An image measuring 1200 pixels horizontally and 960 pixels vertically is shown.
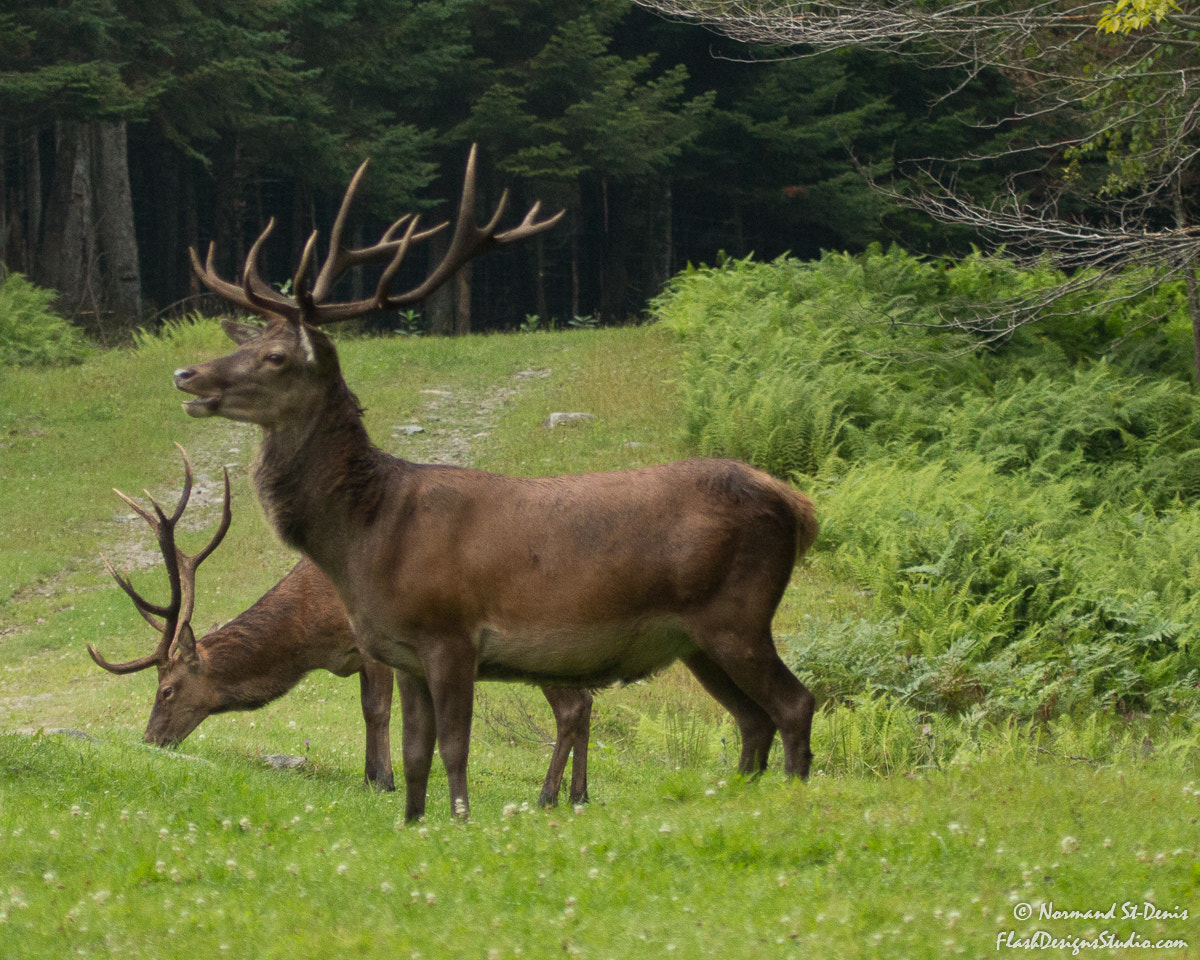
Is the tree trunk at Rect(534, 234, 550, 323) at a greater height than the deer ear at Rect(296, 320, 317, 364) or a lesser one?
lesser

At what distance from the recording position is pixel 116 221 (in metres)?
29.1

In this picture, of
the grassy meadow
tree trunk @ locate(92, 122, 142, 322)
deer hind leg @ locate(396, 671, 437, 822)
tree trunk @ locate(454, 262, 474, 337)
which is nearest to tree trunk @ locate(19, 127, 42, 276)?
tree trunk @ locate(92, 122, 142, 322)

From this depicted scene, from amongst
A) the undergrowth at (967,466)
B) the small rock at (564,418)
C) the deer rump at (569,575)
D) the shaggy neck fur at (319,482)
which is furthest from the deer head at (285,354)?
the small rock at (564,418)

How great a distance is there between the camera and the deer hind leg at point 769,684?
6785 mm

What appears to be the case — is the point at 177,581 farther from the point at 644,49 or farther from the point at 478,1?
the point at 644,49

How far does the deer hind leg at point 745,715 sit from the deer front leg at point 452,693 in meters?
1.20

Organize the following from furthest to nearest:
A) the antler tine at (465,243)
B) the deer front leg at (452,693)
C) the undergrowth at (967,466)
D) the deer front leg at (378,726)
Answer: the undergrowth at (967,466) → the deer front leg at (378,726) → the antler tine at (465,243) → the deer front leg at (452,693)

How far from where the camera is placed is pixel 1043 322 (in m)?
21.3

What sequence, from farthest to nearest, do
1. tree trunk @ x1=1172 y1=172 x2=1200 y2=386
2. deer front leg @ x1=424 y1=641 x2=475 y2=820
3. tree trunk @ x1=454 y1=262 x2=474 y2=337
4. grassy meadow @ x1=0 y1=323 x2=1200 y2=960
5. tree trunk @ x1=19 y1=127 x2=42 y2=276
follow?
tree trunk @ x1=454 y1=262 x2=474 y2=337, tree trunk @ x1=19 y1=127 x2=42 y2=276, tree trunk @ x1=1172 y1=172 x2=1200 y2=386, deer front leg @ x1=424 y1=641 x2=475 y2=820, grassy meadow @ x1=0 y1=323 x2=1200 y2=960

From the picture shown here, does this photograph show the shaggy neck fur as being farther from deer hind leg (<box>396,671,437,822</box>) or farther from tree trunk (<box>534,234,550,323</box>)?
tree trunk (<box>534,234,550,323</box>)

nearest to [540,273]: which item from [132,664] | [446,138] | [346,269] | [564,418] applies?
[446,138]

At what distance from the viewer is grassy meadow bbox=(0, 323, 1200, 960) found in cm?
464

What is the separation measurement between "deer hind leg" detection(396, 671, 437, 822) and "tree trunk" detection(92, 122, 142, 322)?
24327mm

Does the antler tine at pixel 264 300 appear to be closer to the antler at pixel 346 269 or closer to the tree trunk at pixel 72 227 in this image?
the antler at pixel 346 269
